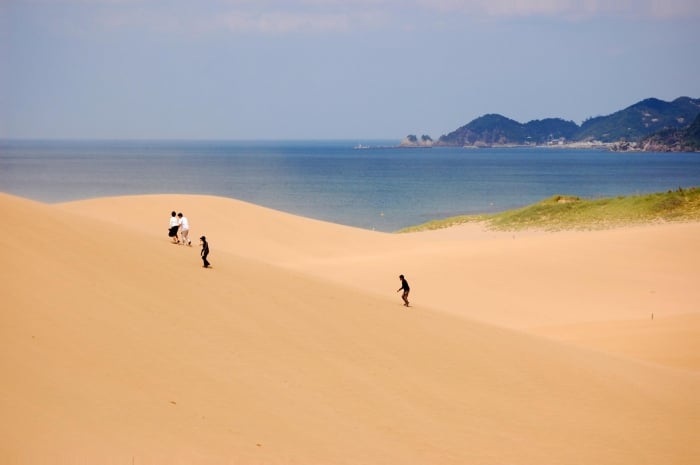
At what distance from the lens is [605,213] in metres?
42.2

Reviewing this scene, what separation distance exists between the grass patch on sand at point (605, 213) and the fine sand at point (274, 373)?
20.8 metres

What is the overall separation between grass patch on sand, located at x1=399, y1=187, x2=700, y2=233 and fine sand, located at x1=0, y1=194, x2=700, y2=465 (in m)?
20.8

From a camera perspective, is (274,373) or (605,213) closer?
(274,373)

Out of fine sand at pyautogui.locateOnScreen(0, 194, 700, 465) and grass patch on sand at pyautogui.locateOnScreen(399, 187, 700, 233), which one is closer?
fine sand at pyautogui.locateOnScreen(0, 194, 700, 465)

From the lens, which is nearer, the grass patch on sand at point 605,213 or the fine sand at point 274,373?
the fine sand at point 274,373

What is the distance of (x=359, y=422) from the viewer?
10.0m

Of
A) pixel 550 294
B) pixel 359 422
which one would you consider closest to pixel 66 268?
pixel 359 422

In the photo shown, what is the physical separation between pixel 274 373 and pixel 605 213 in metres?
34.6

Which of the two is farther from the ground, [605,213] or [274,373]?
[274,373]

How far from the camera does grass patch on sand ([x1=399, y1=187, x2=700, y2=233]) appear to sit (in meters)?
40.1

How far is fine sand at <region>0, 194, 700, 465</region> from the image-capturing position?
8242mm

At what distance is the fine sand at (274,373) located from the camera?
824 cm

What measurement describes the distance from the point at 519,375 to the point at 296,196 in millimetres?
72547

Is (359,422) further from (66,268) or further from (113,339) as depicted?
(66,268)
